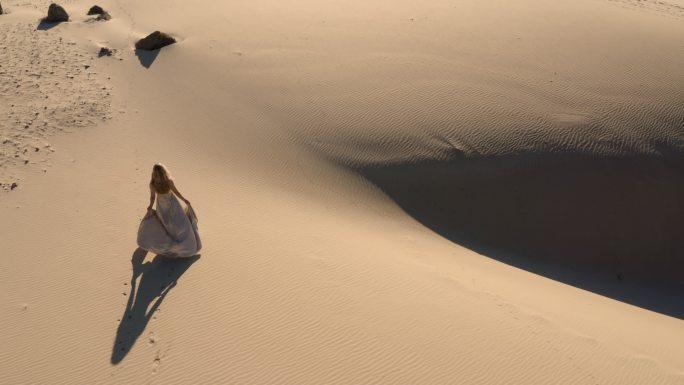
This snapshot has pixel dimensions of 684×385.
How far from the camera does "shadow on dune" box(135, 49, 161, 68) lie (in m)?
11.8

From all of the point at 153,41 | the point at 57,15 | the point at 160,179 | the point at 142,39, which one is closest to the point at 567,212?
the point at 160,179

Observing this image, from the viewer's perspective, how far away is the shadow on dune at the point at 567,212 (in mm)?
8383

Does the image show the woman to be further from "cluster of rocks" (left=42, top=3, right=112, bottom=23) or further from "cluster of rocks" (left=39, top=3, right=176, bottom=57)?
"cluster of rocks" (left=42, top=3, right=112, bottom=23)

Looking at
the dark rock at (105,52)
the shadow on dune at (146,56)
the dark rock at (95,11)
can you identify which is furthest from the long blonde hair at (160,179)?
the dark rock at (95,11)

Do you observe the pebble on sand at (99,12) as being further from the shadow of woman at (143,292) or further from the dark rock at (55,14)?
the shadow of woman at (143,292)

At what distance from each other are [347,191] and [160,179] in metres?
3.54

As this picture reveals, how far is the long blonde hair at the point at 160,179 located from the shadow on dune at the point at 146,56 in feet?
22.7

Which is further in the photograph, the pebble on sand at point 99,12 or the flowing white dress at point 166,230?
the pebble on sand at point 99,12

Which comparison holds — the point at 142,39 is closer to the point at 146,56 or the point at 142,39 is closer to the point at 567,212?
the point at 146,56

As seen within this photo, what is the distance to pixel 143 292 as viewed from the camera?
5.68m

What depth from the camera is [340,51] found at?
39.2ft

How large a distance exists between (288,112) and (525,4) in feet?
26.9

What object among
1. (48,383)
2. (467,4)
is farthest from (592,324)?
(467,4)

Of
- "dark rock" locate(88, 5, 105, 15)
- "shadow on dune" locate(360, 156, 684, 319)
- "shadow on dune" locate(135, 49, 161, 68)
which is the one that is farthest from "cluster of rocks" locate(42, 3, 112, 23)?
"shadow on dune" locate(360, 156, 684, 319)
